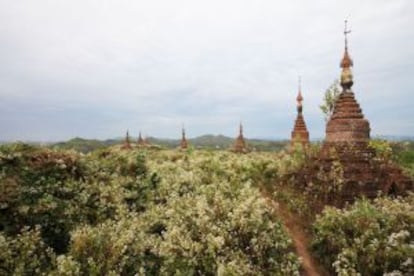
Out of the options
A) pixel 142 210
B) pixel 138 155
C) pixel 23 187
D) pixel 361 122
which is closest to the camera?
pixel 23 187

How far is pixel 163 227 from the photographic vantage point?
1041 cm

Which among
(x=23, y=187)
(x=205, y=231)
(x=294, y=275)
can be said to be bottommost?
(x=294, y=275)

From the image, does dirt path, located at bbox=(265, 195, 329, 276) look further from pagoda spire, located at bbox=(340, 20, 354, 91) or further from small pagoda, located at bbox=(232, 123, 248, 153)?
small pagoda, located at bbox=(232, 123, 248, 153)

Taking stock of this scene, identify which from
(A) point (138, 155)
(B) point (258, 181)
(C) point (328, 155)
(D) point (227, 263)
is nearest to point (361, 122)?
(C) point (328, 155)

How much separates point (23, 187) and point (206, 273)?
5.73m

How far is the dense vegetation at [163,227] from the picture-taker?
826cm

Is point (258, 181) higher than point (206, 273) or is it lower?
higher

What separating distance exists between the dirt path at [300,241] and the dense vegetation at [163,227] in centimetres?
22

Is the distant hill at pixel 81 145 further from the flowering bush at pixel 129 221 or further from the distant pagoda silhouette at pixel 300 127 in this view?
the distant pagoda silhouette at pixel 300 127

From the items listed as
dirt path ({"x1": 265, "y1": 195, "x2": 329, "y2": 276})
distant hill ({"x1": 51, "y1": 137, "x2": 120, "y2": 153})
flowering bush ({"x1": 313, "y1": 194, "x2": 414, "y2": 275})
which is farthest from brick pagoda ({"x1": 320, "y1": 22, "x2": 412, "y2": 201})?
distant hill ({"x1": 51, "y1": 137, "x2": 120, "y2": 153})

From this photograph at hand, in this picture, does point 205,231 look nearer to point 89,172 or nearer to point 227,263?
point 227,263

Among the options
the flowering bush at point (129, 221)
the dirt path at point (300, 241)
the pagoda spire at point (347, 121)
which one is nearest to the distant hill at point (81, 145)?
the flowering bush at point (129, 221)

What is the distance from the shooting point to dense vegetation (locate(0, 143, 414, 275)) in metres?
8.26

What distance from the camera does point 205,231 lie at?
30.3 feet
